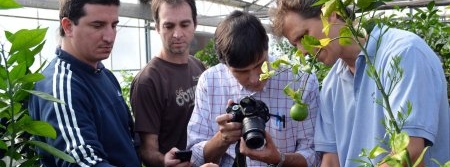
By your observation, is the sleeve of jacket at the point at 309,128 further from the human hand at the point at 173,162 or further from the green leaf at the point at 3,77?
the green leaf at the point at 3,77

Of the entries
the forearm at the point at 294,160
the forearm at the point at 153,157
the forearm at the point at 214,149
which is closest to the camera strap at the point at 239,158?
the forearm at the point at 214,149

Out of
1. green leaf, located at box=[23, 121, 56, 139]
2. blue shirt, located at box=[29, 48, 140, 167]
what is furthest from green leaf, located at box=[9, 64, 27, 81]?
blue shirt, located at box=[29, 48, 140, 167]

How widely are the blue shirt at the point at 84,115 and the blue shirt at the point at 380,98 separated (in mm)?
678

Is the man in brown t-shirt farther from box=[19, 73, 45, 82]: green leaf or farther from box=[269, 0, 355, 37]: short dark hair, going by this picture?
box=[19, 73, 45, 82]: green leaf

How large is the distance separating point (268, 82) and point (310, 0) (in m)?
0.57

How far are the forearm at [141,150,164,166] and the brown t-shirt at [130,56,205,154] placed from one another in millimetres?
87

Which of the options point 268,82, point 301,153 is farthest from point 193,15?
point 301,153

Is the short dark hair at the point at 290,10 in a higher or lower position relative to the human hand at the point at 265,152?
higher

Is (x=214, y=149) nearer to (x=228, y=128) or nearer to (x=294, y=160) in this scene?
(x=228, y=128)

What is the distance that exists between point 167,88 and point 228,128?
584mm

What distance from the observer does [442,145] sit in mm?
1307

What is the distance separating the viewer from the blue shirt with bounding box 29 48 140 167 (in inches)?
64.2

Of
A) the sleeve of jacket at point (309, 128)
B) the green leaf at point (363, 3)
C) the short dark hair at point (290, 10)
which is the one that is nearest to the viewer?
the green leaf at point (363, 3)

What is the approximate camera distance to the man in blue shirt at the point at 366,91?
1.16 meters
